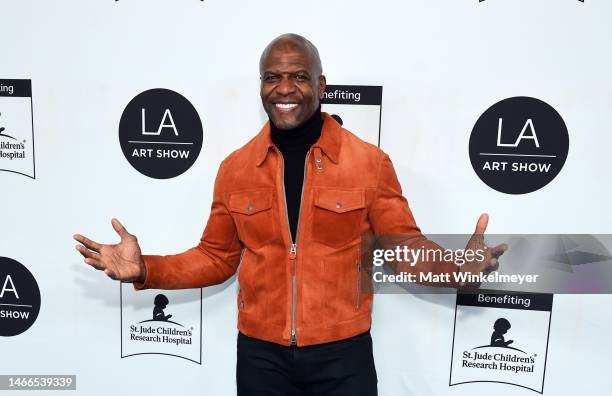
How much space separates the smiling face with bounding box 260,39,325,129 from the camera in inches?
41.9

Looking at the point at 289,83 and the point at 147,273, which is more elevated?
the point at 289,83

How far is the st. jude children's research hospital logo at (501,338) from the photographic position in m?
1.41

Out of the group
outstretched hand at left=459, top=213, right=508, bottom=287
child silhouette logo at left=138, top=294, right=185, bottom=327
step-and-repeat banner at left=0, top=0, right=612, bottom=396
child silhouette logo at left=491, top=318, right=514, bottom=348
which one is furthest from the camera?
child silhouette logo at left=138, top=294, right=185, bottom=327

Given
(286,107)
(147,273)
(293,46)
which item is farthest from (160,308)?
(293,46)

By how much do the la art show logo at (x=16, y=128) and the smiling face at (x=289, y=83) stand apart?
0.92 meters

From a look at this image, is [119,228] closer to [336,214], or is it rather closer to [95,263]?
[95,263]

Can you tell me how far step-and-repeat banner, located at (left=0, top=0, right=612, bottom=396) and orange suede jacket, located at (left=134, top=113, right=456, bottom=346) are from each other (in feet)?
0.84

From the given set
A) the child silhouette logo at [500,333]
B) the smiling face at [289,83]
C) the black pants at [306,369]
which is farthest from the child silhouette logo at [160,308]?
the child silhouette logo at [500,333]

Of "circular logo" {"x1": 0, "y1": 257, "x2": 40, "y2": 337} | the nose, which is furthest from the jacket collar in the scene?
"circular logo" {"x1": 0, "y1": 257, "x2": 40, "y2": 337}

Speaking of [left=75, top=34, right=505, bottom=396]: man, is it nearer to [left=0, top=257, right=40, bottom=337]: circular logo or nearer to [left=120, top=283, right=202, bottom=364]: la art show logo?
[left=120, top=283, right=202, bottom=364]: la art show logo

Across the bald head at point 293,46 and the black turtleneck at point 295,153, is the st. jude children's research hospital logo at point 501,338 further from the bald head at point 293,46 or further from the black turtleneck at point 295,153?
the bald head at point 293,46

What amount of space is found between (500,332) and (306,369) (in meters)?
0.70

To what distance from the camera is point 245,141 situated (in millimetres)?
1405

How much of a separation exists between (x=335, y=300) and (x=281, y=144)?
1.39 feet
